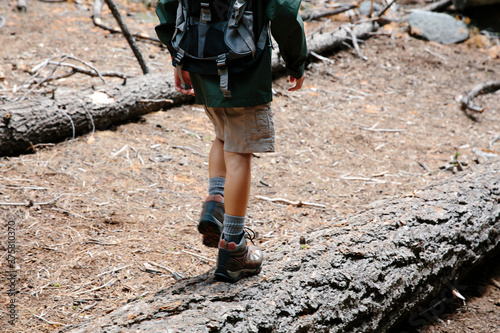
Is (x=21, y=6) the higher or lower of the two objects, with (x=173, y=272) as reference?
higher

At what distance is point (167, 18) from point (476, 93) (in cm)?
651

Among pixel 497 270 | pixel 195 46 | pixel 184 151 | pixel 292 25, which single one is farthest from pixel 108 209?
pixel 497 270

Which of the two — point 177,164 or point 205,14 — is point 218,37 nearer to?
point 205,14

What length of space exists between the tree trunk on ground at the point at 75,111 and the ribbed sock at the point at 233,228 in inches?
116

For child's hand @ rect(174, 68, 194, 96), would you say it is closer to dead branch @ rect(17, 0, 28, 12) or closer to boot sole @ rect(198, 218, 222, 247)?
boot sole @ rect(198, 218, 222, 247)

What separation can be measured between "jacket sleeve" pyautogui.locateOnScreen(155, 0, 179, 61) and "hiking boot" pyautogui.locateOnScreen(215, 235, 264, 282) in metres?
1.19

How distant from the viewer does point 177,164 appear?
15.2 ft

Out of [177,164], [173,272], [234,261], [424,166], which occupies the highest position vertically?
[234,261]

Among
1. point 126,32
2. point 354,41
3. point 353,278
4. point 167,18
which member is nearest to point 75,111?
point 126,32

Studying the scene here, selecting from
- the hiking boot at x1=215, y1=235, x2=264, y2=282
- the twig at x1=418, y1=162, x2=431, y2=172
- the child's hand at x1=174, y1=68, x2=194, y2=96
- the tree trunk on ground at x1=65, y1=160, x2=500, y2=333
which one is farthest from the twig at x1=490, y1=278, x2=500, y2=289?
the child's hand at x1=174, y1=68, x2=194, y2=96

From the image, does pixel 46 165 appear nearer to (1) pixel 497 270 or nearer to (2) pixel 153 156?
(2) pixel 153 156

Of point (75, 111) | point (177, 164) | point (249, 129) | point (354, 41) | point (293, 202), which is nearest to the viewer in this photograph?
point (249, 129)

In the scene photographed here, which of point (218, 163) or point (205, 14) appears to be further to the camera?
point (218, 163)

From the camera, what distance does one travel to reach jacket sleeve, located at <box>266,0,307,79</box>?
2.17m
